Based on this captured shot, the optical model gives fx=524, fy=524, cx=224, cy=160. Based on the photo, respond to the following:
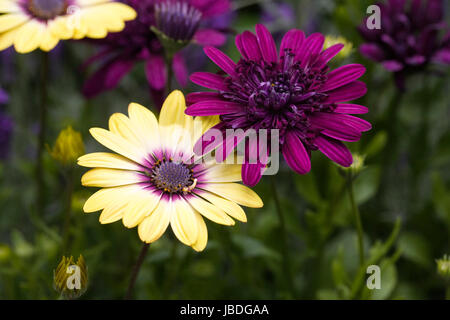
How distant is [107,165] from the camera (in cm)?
33

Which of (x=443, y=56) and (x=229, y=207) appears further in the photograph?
(x=443, y=56)

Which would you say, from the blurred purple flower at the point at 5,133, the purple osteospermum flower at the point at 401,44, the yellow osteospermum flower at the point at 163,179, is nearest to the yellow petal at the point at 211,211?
the yellow osteospermum flower at the point at 163,179

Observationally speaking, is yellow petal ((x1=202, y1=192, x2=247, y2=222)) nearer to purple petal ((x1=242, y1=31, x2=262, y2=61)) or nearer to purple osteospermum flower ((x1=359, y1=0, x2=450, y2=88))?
purple petal ((x1=242, y1=31, x2=262, y2=61))

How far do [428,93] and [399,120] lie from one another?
0.05 meters

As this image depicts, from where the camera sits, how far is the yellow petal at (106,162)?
12.9 inches

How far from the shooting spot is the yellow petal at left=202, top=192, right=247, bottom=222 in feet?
1.04

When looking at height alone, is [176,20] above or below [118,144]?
above

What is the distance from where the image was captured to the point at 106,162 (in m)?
0.33

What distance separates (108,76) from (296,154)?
22 centimetres

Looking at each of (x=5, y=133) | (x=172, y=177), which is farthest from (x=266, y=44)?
(x=5, y=133)

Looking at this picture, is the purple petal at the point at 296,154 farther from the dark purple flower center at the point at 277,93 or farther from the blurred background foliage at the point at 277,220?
the blurred background foliage at the point at 277,220

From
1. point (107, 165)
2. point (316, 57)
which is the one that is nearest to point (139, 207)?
point (107, 165)

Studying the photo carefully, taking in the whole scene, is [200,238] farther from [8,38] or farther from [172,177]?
[8,38]

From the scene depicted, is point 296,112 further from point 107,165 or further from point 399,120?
point 399,120
